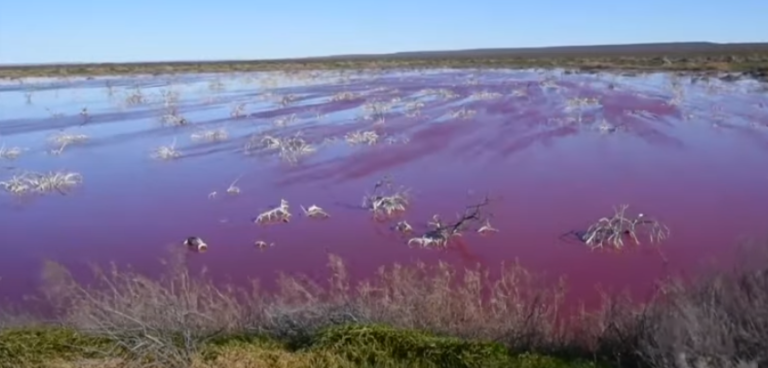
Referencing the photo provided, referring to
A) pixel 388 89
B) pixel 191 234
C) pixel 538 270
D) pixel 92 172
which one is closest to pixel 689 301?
pixel 538 270

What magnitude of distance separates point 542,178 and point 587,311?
745cm

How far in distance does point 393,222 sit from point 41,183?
827 cm

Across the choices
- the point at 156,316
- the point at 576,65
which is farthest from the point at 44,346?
the point at 576,65

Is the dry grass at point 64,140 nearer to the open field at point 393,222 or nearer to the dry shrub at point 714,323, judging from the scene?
the open field at point 393,222

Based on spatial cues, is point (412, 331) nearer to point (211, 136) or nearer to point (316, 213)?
point (316, 213)

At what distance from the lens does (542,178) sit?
1659 cm

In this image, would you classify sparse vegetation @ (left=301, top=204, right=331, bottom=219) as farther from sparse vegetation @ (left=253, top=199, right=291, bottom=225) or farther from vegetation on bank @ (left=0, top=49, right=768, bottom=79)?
vegetation on bank @ (left=0, top=49, right=768, bottom=79)

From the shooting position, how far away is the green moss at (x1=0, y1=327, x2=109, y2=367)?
732 cm

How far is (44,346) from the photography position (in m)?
7.46

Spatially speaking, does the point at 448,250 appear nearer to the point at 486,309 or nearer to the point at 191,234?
the point at 486,309

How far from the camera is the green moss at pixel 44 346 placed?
24.0 ft

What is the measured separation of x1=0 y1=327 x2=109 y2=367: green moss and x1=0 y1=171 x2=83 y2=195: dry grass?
9.70 m

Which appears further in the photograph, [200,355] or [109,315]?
[109,315]

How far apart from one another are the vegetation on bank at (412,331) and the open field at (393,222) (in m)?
0.03
